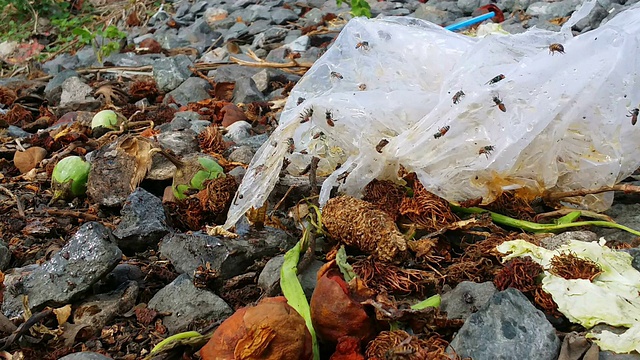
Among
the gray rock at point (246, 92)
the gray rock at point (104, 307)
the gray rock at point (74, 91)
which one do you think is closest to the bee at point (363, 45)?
the gray rock at point (104, 307)

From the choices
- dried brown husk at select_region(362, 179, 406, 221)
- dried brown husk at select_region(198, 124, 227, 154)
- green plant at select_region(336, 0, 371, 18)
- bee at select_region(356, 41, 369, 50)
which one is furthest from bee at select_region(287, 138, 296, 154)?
green plant at select_region(336, 0, 371, 18)

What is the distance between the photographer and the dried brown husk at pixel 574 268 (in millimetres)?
2600

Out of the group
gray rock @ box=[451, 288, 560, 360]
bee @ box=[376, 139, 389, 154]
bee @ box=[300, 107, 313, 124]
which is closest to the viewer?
gray rock @ box=[451, 288, 560, 360]

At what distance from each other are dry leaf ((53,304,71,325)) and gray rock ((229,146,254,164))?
5.53 feet

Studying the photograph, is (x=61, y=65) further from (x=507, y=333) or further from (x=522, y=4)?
(x=507, y=333)

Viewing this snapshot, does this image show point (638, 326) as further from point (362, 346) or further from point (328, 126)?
point (328, 126)

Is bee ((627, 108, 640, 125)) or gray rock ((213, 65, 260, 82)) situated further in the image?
gray rock ((213, 65, 260, 82))

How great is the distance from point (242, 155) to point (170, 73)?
298cm

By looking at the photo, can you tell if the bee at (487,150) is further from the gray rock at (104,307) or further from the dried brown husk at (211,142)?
the dried brown husk at (211,142)

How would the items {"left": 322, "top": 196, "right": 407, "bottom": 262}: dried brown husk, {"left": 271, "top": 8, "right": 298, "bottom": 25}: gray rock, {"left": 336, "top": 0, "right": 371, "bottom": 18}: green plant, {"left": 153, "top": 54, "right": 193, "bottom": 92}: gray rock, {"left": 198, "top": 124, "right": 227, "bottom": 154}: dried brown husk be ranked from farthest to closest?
{"left": 271, "top": 8, "right": 298, "bottom": 25}: gray rock → {"left": 336, "top": 0, "right": 371, "bottom": 18}: green plant → {"left": 153, "top": 54, "right": 193, "bottom": 92}: gray rock → {"left": 198, "top": 124, "right": 227, "bottom": 154}: dried brown husk → {"left": 322, "top": 196, "right": 407, "bottom": 262}: dried brown husk

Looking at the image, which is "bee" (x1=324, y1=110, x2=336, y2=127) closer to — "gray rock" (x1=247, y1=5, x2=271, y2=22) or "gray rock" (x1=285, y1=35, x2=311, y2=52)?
"gray rock" (x1=285, y1=35, x2=311, y2=52)

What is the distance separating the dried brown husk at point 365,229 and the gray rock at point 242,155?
141cm

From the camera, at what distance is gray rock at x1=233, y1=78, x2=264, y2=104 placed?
6.14m

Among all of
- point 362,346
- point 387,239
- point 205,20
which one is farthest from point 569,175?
point 205,20
